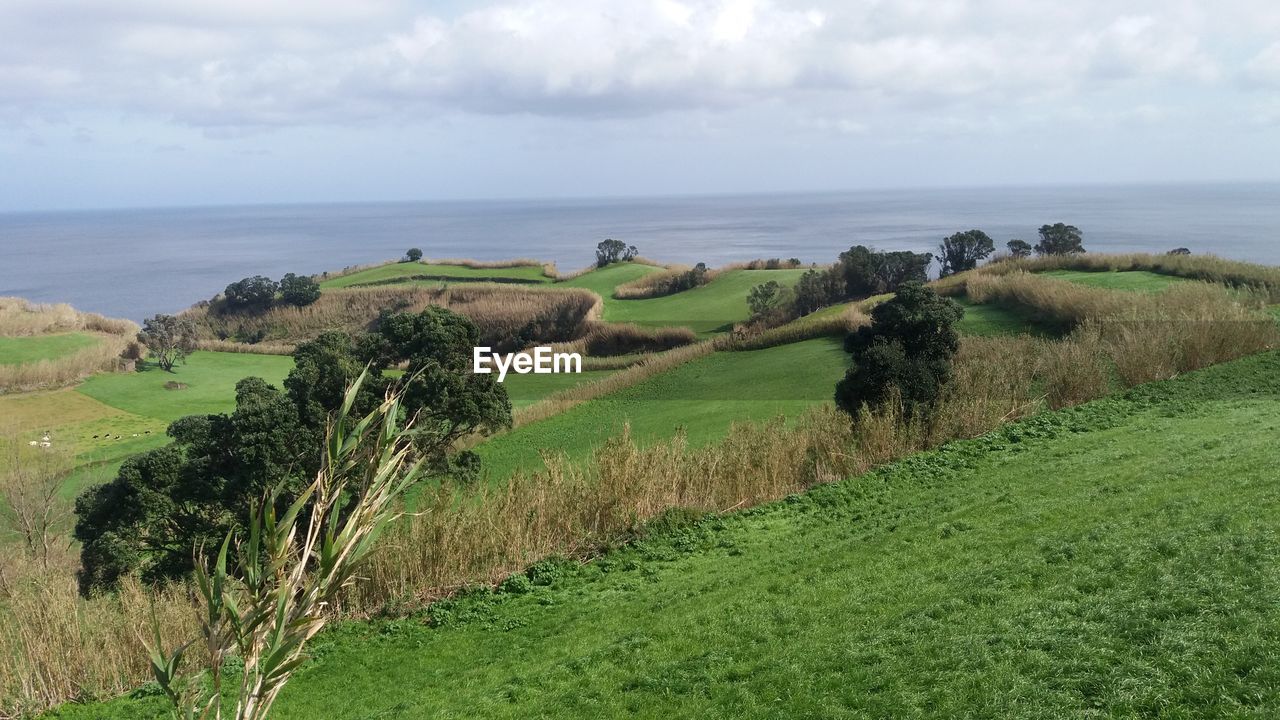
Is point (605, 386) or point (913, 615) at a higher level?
point (913, 615)

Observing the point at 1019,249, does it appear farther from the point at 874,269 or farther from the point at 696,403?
the point at 696,403

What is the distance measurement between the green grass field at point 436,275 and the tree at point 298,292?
9.24ft

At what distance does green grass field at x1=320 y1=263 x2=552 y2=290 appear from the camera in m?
60.1

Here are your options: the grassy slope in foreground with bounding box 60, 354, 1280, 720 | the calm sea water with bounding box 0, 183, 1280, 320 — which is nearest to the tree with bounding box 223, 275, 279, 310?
the calm sea water with bounding box 0, 183, 1280, 320

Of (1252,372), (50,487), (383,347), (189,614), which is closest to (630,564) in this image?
(189,614)

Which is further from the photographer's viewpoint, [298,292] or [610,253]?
[610,253]

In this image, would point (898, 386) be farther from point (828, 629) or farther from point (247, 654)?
point (247, 654)

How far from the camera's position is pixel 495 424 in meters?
16.4

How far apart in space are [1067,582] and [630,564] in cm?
541

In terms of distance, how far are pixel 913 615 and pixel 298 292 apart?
5634 cm

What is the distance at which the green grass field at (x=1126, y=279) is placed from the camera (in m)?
27.1

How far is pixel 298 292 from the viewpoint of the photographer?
5706 centimetres

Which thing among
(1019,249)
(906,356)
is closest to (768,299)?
(1019,249)

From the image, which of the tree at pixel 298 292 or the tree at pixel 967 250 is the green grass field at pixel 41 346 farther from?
the tree at pixel 967 250
